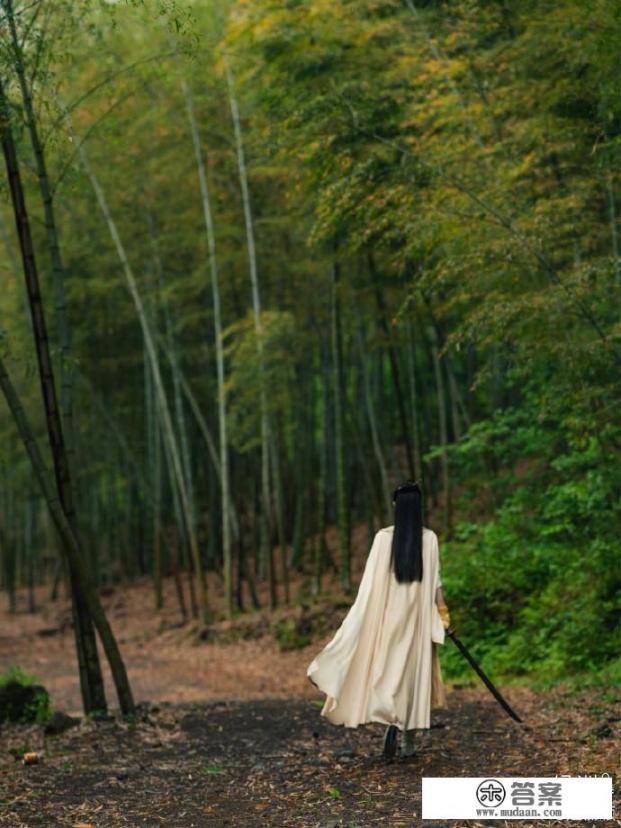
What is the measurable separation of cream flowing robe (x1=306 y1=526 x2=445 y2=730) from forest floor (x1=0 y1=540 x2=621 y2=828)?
27 centimetres

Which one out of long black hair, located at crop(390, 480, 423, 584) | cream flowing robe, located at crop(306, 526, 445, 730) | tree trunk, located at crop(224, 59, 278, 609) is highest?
tree trunk, located at crop(224, 59, 278, 609)

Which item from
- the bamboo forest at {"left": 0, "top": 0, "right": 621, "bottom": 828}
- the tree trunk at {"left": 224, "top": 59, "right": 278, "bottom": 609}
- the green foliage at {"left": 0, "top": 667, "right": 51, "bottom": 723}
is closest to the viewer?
the bamboo forest at {"left": 0, "top": 0, "right": 621, "bottom": 828}

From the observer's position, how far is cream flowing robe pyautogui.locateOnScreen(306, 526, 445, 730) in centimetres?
512

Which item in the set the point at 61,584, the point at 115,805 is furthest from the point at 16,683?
the point at 61,584

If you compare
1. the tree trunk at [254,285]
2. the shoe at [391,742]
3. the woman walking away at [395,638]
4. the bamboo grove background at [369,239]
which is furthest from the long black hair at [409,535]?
the tree trunk at [254,285]

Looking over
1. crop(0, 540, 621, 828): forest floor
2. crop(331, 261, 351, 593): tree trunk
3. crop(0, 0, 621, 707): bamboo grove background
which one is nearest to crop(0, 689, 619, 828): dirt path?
crop(0, 540, 621, 828): forest floor

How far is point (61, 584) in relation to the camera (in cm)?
2488

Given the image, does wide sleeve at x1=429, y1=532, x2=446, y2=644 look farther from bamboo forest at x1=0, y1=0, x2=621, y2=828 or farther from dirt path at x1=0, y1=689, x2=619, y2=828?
dirt path at x1=0, y1=689, x2=619, y2=828

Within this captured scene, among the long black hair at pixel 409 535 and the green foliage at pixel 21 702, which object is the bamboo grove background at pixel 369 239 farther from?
the long black hair at pixel 409 535

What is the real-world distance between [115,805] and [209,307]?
11.3 meters

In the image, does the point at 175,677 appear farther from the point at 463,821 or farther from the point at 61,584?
the point at 61,584

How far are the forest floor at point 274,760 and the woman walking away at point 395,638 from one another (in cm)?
28

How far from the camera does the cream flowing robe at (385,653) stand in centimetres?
512

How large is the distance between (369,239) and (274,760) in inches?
228
